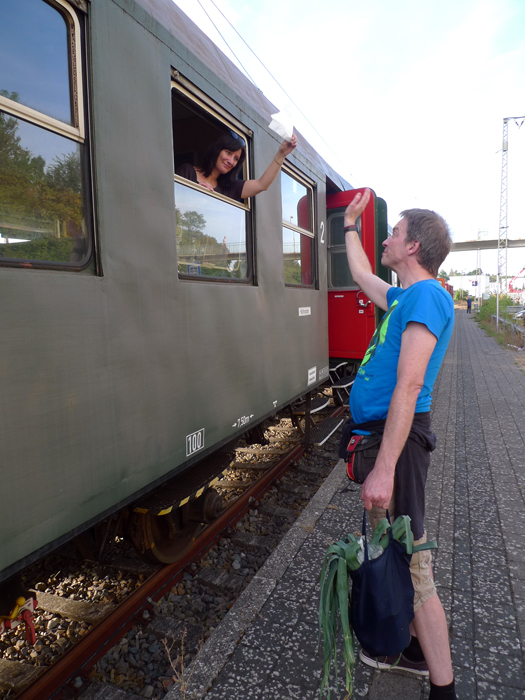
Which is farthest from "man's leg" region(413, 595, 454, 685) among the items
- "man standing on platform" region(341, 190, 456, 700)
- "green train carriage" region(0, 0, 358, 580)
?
"green train carriage" region(0, 0, 358, 580)

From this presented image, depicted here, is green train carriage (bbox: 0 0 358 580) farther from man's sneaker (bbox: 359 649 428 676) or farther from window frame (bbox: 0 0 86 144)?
man's sneaker (bbox: 359 649 428 676)

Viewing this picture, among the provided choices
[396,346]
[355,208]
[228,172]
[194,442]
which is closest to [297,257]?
[228,172]

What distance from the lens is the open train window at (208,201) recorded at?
2.71m

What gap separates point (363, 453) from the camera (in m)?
2.06

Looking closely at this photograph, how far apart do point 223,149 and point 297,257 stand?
157 cm

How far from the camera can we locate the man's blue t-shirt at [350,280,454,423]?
5.91 feet

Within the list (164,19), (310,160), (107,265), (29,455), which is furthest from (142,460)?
(310,160)

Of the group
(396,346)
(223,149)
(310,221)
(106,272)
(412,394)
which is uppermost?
(223,149)

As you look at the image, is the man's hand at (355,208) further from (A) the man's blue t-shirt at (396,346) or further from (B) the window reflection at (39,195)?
(B) the window reflection at (39,195)

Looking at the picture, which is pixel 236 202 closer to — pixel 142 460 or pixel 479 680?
pixel 142 460

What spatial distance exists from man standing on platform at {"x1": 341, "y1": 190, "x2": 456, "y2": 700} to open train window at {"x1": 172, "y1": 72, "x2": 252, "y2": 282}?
1.19 metres

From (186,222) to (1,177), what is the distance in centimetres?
117

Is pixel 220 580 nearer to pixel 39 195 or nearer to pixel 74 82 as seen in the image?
pixel 39 195

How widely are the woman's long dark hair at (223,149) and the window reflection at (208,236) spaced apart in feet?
0.80
